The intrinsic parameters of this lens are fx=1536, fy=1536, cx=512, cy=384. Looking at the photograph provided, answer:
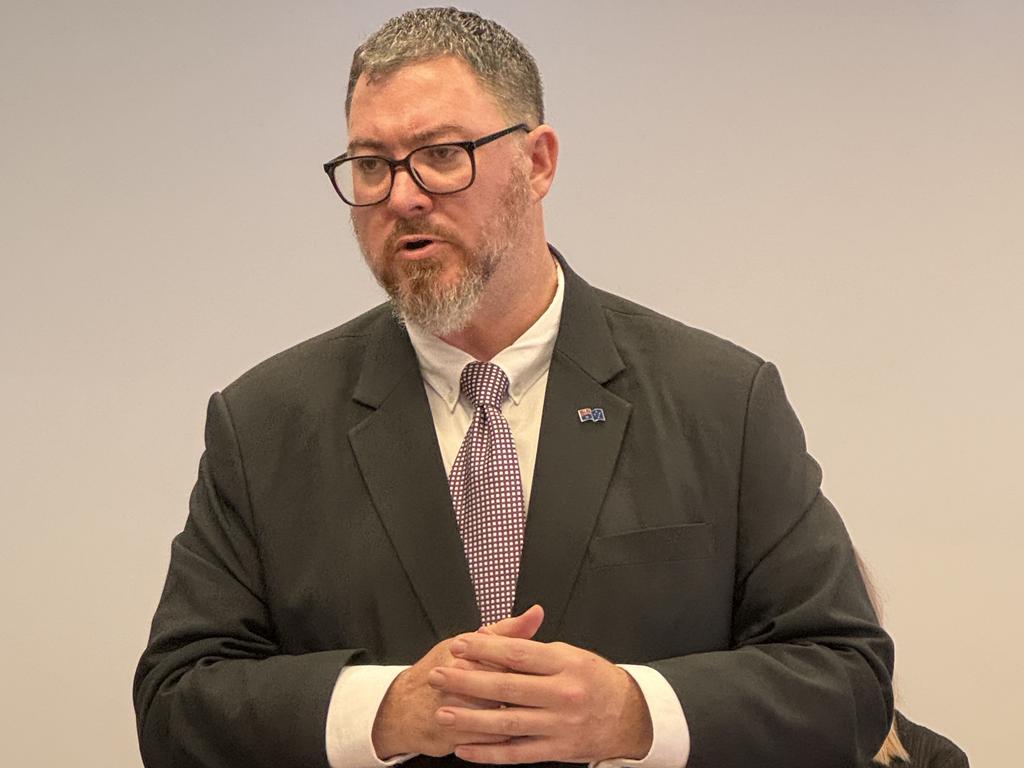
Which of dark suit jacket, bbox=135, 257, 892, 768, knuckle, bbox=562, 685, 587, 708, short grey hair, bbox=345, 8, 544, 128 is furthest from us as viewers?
short grey hair, bbox=345, 8, 544, 128

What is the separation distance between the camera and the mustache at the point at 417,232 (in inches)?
76.6

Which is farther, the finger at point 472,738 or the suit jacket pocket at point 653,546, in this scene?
the suit jacket pocket at point 653,546

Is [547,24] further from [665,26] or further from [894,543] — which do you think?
[894,543]

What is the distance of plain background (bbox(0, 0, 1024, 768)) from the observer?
3527mm

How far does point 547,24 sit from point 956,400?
134cm

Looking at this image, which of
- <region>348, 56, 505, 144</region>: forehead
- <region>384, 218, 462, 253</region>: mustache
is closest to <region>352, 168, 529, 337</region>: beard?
<region>384, 218, 462, 253</region>: mustache

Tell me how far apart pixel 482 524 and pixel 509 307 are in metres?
0.30

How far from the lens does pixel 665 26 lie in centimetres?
369

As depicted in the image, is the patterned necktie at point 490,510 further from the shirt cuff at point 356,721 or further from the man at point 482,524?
the shirt cuff at point 356,721

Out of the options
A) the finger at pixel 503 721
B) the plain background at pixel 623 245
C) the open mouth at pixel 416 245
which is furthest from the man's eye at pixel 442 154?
the plain background at pixel 623 245

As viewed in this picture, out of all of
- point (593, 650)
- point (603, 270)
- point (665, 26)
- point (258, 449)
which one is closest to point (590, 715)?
point (593, 650)

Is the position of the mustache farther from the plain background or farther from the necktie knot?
the plain background

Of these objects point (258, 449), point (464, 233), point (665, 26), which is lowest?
point (258, 449)

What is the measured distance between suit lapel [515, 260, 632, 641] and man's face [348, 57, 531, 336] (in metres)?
0.15
